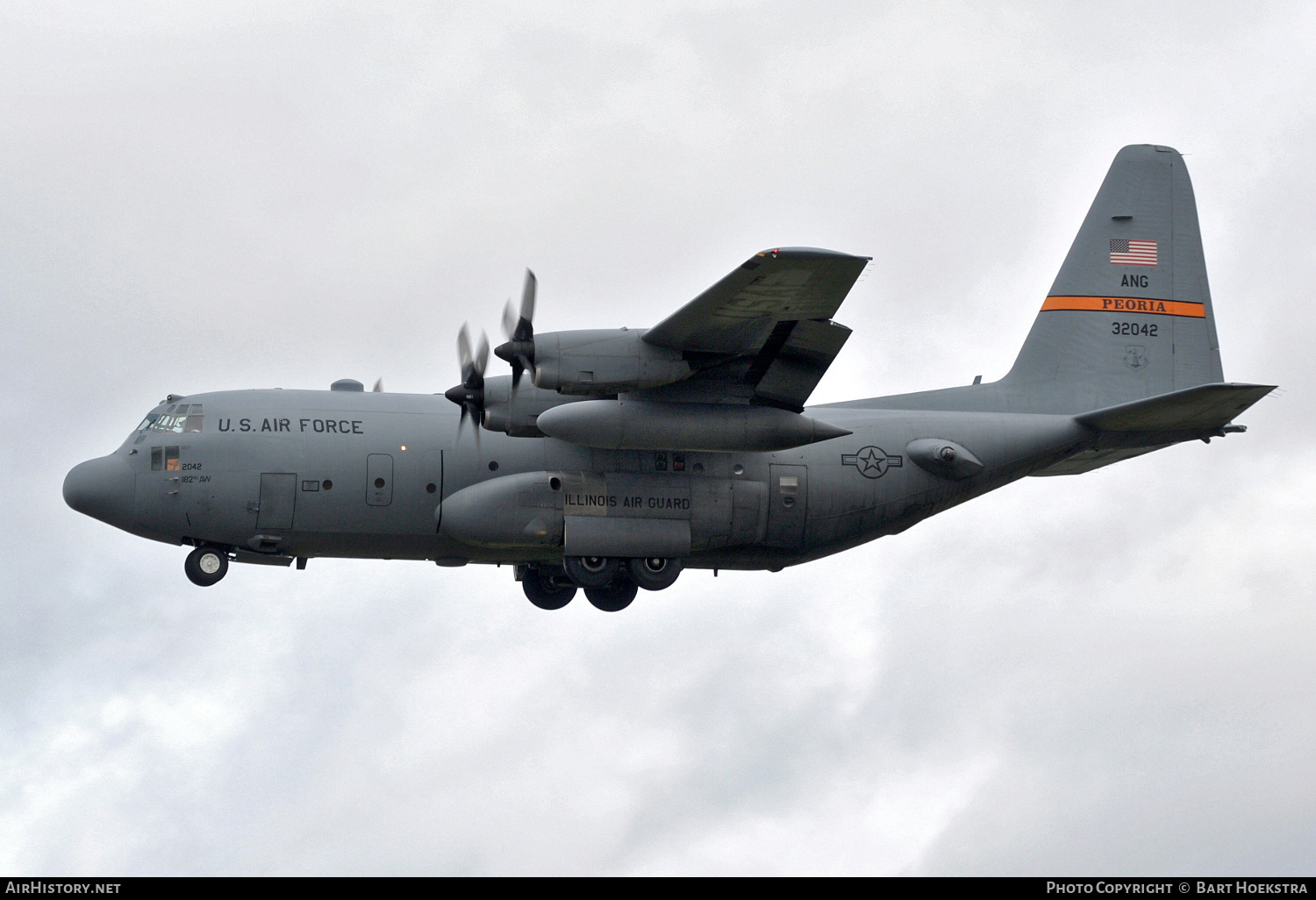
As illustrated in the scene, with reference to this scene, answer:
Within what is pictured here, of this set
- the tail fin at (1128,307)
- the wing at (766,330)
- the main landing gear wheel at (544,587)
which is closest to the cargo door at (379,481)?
the main landing gear wheel at (544,587)

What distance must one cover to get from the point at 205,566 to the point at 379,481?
2.83 meters

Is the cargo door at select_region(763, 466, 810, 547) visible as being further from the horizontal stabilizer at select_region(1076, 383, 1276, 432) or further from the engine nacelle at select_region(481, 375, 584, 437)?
the horizontal stabilizer at select_region(1076, 383, 1276, 432)

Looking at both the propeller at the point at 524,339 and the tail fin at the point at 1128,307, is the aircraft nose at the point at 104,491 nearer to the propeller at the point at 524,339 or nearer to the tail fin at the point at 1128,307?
the propeller at the point at 524,339

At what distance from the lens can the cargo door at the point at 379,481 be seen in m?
23.1

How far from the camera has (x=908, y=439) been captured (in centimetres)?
2478

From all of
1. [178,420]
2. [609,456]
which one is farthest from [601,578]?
[178,420]

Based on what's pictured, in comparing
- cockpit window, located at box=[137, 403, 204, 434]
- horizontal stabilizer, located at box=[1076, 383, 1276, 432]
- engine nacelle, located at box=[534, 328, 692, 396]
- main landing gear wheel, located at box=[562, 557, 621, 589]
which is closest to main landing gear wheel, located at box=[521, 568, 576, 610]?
main landing gear wheel, located at box=[562, 557, 621, 589]

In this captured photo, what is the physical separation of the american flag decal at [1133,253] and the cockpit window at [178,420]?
15272 mm

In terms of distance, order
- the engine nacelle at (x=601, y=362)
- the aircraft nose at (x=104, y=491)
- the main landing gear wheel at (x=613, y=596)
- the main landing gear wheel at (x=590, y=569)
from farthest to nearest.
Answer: the main landing gear wheel at (x=613, y=596), the main landing gear wheel at (x=590, y=569), the aircraft nose at (x=104, y=491), the engine nacelle at (x=601, y=362)

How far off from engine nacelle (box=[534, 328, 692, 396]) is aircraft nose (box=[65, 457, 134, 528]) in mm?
6397
